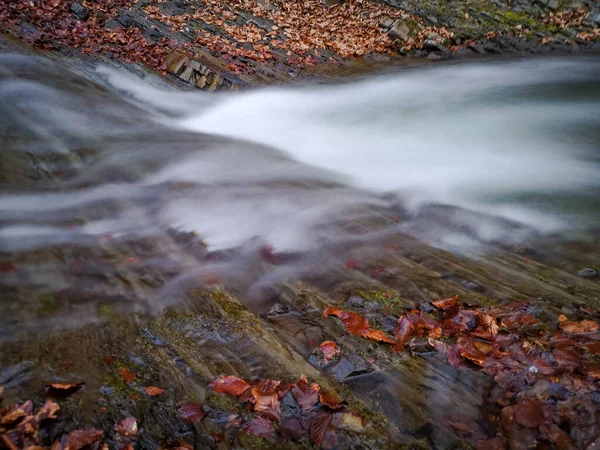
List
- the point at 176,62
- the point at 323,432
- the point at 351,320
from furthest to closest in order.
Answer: the point at 176,62, the point at 351,320, the point at 323,432

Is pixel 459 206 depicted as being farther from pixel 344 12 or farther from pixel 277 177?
pixel 344 12

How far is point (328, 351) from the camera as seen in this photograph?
3037 millimetres

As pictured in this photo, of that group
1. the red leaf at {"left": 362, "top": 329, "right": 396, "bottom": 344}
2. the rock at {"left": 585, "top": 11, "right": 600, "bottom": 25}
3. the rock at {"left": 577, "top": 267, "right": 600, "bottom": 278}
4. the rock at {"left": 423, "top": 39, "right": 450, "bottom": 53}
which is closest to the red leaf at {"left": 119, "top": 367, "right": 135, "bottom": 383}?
the red leaf at {"left": 362, "top": 329, "right": 396, "bottom": 344}

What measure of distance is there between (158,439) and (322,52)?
11130 mm

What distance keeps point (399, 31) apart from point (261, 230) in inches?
402

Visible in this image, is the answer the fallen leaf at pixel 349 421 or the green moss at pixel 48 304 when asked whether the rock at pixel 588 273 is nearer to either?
the fallen leaf at pixel 349 421

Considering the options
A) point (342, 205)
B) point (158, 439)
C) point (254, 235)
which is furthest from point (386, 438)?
point (342, 205)

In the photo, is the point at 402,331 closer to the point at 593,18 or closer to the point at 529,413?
the point at 529,413

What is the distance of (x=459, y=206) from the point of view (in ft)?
18.1

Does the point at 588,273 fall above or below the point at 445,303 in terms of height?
above

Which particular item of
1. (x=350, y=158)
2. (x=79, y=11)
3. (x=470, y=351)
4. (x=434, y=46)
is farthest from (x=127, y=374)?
(x=434, y=46)

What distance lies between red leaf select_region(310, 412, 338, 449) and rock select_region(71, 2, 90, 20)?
1051 centimetres

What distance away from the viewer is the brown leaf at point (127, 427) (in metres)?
2.36

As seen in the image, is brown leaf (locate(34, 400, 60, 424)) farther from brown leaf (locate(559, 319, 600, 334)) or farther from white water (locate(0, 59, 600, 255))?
brown leaf (locate(559, 319, 600, 334))
